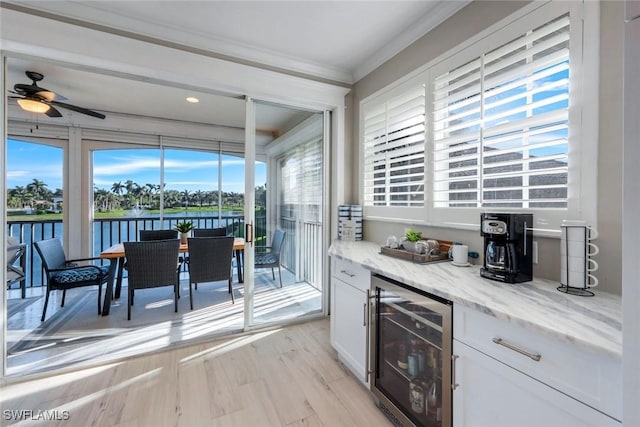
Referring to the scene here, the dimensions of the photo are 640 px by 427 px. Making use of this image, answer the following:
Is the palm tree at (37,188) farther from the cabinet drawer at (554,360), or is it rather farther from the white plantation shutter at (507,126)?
the cabinet drawer at (554,360)

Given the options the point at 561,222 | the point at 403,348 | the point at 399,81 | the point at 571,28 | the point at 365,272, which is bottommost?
the point at 403,348

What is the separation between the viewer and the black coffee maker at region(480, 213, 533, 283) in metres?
1.34

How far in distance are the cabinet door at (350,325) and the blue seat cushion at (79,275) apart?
109 inches

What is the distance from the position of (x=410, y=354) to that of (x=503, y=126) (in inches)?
56.7

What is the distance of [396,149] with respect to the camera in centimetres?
240

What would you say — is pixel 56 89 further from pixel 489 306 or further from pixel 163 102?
pixel 489 306

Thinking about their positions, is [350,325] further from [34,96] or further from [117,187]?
[117,187]

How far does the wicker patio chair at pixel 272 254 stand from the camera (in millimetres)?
2752

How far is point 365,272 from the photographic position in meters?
1.83

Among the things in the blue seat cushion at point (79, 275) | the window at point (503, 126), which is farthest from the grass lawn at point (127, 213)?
the window at point (503, 126)

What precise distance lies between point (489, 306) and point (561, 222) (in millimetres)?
702

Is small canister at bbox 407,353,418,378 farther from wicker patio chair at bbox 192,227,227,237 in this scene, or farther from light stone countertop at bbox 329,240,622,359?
wicker patio chair at bbox 192,227,227,237

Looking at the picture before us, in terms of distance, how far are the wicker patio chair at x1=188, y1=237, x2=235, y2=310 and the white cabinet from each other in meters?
1.67

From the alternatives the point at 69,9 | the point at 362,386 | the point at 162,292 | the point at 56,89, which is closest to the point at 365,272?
the point at 362,386
